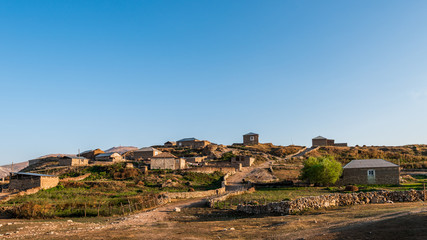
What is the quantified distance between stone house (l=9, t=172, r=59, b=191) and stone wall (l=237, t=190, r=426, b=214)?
1450 inches

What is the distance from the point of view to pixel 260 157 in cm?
8825

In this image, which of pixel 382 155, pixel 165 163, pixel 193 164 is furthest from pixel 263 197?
pixel 382 155

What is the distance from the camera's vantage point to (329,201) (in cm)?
2278

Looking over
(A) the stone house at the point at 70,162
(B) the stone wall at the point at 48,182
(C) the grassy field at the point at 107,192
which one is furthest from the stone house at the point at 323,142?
(B) the stone wall at the point at 48,182

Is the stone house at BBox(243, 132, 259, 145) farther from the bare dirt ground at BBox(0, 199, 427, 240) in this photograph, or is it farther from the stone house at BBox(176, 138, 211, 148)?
the bare dirt ground at BBox(0, 199, 427, 240)

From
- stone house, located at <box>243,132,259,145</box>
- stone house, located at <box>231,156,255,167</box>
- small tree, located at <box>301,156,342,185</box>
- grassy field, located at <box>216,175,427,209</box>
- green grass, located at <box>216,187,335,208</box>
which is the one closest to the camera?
green grass, located at <box>216,187,335,208</box>

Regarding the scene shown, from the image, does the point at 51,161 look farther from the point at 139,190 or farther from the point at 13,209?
the point at 13,209

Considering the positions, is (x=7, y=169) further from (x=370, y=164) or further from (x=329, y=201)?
(x=329, y=201)

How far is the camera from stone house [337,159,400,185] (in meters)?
46.8

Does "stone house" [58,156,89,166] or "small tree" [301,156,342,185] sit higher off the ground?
"stone house" [58,156,89,166]

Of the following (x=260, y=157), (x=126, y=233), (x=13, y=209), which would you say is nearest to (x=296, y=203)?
(x=126, y=233)

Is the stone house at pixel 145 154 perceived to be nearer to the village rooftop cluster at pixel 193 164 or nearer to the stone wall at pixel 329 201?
the village rooftop cluster at pixel 193 164

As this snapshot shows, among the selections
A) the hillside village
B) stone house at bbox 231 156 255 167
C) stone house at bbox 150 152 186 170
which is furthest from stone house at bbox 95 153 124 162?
stone house at bbox 231 156 255 167

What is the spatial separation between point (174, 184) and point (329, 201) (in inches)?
1293
